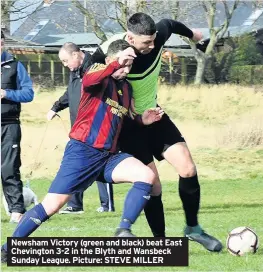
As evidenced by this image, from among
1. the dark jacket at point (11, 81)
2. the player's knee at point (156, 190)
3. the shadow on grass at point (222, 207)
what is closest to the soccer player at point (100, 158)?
the player's knee at point (156, 190)

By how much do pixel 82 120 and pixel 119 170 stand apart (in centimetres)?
53

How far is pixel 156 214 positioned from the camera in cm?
805

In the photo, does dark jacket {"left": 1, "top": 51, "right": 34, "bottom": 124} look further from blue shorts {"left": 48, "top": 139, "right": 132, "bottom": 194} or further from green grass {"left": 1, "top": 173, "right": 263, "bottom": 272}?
blue shorts {"left": 48, "top": 139, "right": 132, "bottom": 194}

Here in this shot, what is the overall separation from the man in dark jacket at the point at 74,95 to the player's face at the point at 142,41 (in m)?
2.60

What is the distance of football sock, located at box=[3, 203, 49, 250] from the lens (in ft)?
23.6

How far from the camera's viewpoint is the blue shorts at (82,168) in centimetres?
716

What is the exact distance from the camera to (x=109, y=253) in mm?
7199

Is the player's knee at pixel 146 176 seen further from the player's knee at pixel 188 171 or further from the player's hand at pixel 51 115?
the player's hand at pixel 51 115

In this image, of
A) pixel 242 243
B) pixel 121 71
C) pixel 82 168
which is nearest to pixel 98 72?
pixel 121 71

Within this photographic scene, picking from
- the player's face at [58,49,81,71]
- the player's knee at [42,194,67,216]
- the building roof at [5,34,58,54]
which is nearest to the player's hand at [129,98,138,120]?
the player's knee at [42,194,67,216]

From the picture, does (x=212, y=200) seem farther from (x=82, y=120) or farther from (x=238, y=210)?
(x=82, y=120)

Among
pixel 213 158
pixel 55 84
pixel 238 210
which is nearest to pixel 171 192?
pixel 238 210
